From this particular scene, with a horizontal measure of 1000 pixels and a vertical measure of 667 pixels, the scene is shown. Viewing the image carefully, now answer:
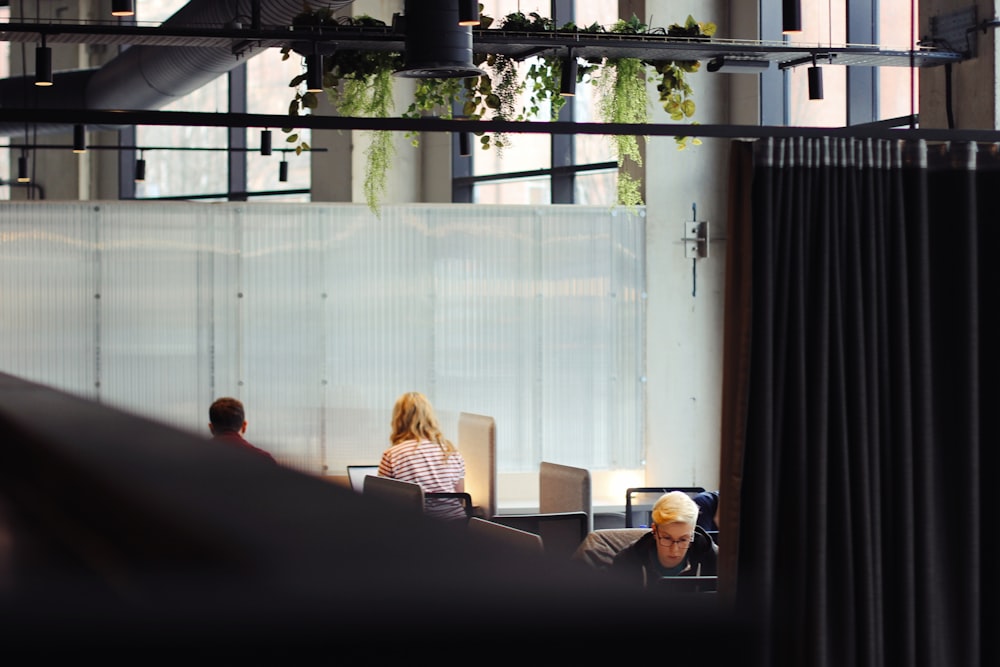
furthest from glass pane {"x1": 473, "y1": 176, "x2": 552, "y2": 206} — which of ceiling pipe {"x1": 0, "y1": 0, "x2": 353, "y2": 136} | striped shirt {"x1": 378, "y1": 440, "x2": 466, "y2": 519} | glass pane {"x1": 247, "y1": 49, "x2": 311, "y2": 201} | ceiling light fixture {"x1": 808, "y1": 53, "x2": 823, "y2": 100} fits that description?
striped shirt {"x1": 378, "y1": 440, "x2": 466, "y2": 519}

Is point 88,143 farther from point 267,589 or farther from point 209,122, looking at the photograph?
point 267,589

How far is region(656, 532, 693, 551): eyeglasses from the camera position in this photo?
16.5ft

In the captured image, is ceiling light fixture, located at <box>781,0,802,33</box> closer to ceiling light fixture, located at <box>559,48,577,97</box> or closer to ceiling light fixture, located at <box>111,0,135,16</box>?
ceiling light fixture, located at <box>559,48,577,97</box>

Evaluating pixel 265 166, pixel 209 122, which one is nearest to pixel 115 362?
pixel 265 166

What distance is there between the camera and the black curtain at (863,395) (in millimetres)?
3281

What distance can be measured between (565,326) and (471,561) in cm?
862

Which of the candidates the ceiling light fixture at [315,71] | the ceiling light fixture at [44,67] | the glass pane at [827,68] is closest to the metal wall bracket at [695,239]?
the glass pane at [827,68]

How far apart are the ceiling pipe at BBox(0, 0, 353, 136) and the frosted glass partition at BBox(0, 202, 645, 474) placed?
1119mm

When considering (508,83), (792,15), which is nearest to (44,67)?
(508,83)

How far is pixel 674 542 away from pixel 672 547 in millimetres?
24

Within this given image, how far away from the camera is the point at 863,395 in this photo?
3.30 m

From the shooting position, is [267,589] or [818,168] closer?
[267,589]

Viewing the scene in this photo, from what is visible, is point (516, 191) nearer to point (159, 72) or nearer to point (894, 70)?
point (159, 72)

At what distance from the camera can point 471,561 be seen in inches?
11.6
